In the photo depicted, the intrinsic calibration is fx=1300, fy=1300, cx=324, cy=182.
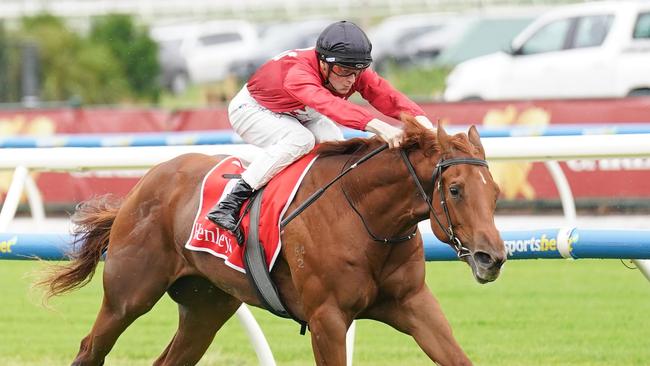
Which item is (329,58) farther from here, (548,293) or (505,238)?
(548,293)

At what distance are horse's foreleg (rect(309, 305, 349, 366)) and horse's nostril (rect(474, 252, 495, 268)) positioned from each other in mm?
678

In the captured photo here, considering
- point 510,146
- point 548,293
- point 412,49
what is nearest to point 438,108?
point 548,293

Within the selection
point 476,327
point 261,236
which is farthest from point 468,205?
point 476,327

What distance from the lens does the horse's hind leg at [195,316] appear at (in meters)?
5.92

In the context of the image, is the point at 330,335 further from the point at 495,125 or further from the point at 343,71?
the point at 495,125

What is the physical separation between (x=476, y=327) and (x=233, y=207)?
104 inches

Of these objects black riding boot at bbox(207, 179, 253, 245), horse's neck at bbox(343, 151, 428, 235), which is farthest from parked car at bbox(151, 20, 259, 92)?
horse's neck at bbox(343, 151, 428, 235)

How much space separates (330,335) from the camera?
499 cm

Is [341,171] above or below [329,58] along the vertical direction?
below

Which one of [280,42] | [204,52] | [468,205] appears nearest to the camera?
[468,205]

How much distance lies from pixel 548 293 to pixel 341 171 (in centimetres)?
375

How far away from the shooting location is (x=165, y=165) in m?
6.02

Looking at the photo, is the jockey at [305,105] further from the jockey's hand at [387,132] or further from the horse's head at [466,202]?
the horse's head at [466,202]

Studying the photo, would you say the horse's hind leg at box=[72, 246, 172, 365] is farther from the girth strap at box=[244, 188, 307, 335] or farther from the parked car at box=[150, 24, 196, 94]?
the parked car at box=[150, 24, 196, 94]
